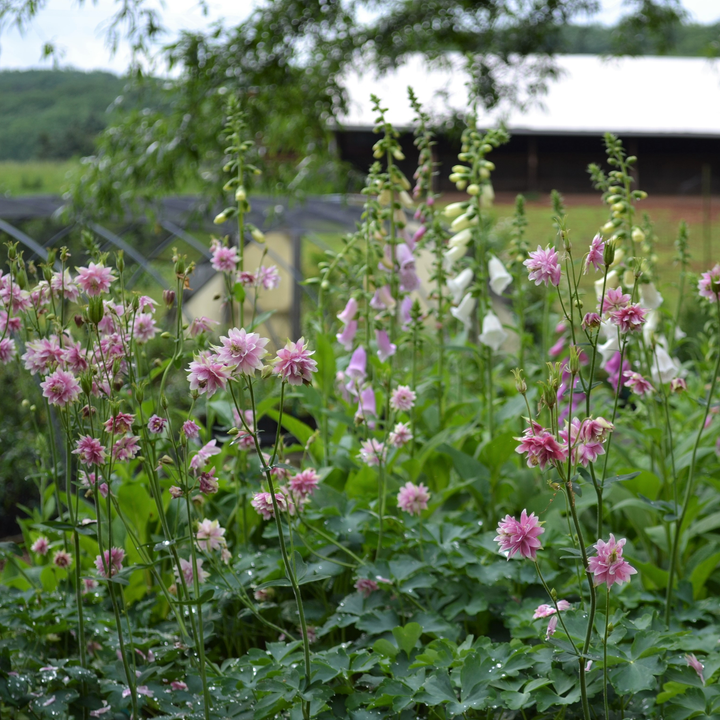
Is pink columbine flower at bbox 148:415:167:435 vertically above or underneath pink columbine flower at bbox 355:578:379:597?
above

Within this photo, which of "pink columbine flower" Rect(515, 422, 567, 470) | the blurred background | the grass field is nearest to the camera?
"pink columbine flower" Rect(515, 422, 567, 470)

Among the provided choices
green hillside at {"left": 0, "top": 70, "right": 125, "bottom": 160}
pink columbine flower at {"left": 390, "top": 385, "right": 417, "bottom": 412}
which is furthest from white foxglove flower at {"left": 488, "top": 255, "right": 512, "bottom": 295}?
green hillside at {"left": 0, "top": 70, "right": 125, "bottom": 160}

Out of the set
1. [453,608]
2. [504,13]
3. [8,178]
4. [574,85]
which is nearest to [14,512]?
[453,608]

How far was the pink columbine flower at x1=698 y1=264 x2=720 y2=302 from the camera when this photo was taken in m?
1.37

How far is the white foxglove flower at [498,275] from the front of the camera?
6.97 ft

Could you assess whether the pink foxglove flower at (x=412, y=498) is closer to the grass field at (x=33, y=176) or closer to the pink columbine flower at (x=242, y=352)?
the pink columbine flower at (x=242, y=352)

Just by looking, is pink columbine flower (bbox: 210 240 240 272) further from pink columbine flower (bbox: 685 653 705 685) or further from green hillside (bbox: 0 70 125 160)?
green hillside (bbox: 0 70 125 160)

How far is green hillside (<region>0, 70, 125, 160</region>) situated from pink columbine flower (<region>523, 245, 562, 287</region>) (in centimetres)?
1402

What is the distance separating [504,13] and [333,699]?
265 inches

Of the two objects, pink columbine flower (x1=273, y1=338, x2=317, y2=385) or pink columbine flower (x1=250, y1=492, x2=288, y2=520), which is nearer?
pink columbine flower (x1=273, y1=338, x2=317, y2=385)

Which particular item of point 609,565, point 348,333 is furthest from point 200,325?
point 609,565

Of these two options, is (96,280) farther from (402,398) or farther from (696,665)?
(696,665)

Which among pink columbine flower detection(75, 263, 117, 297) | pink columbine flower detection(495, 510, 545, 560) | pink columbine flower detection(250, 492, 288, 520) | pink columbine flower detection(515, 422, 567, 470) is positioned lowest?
pink columbine flower detection(250, 492, 288, 520)

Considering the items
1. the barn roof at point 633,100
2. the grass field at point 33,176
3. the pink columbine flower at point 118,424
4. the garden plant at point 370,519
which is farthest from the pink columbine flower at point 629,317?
the grass field at point 33,176
